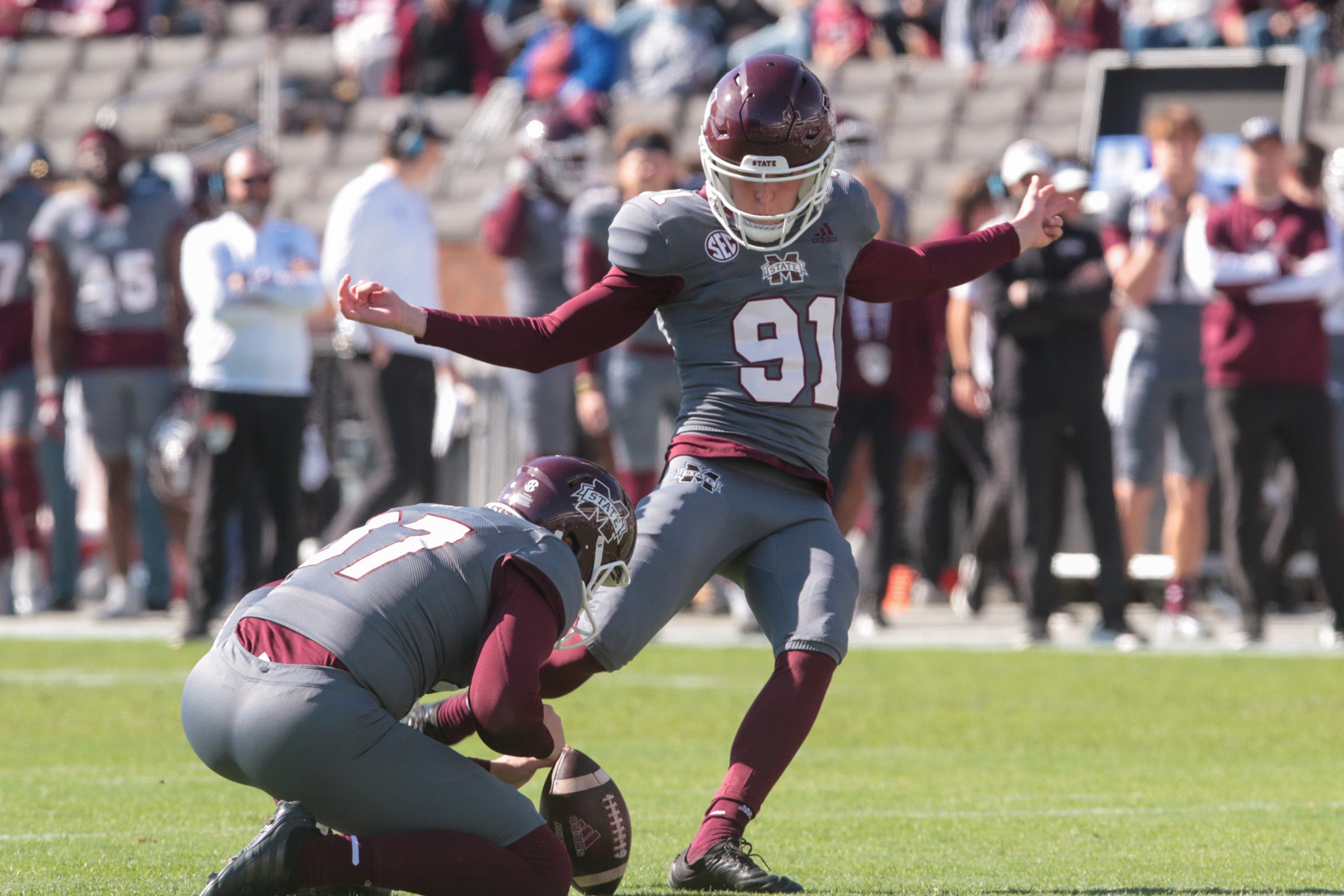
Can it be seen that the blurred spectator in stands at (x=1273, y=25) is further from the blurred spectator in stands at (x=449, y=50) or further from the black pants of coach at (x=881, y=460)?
the black pants of coach at (x=881, y=460)

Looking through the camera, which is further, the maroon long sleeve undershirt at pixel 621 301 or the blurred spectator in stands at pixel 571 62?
the blurred spectator in stands at pixel 571 62

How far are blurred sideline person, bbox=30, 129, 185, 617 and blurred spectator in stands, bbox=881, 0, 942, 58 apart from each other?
8.24 metres

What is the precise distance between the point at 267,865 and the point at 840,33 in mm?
13913

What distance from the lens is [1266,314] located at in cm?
866

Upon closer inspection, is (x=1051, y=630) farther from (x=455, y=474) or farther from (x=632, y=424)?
(x=455, y=474)

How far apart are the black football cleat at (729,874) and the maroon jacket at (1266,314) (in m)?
5.40

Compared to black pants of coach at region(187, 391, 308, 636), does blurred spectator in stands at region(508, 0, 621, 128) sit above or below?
above

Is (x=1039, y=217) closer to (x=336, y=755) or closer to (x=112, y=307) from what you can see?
(x=336, y=755)

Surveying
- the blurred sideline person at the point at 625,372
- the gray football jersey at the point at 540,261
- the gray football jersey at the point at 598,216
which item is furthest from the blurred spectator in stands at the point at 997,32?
the gray football jersey at the point at 598,216

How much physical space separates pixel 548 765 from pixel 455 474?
8015 mm

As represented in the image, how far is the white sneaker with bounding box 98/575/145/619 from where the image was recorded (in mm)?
10211

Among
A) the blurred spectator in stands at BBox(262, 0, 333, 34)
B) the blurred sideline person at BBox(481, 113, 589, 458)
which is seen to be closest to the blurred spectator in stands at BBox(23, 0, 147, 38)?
the blurred spectator in stands at BBox(262, 0, 333, 34)

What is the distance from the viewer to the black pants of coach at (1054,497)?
344 inches

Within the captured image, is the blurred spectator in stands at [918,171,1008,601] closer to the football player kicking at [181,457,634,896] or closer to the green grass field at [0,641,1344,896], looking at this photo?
the green grass field at [0,641,1344,896]
